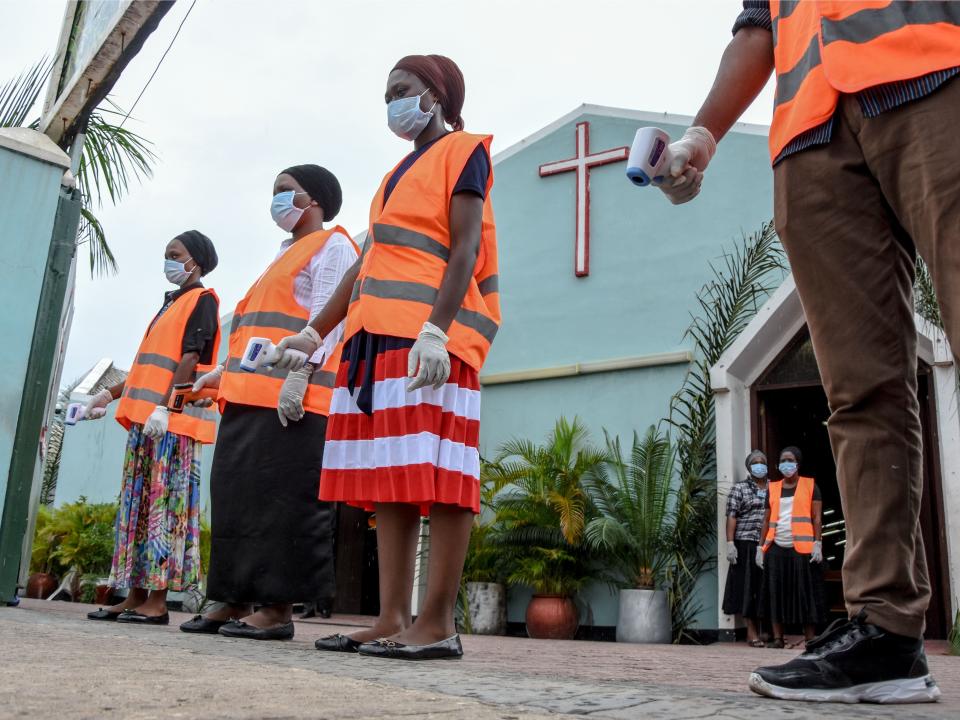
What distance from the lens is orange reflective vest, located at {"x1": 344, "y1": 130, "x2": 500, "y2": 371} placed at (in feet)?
9.59

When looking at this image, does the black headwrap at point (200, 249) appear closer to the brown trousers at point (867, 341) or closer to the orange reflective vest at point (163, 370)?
the orange reflective vest at point (163, 370)

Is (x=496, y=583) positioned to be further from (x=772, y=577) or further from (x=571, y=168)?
(x=571, y=168)

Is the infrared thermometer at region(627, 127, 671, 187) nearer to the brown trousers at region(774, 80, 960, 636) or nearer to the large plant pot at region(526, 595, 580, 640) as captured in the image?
the brown trousers at region(774, 80, 960, 636)

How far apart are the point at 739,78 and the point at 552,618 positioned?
6.96 meters

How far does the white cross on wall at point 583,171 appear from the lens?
993 centimetres

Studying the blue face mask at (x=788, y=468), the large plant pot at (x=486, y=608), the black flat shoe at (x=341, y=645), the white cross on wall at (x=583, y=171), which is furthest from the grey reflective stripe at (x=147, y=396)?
the white cross on wall at (x=583, y=171)

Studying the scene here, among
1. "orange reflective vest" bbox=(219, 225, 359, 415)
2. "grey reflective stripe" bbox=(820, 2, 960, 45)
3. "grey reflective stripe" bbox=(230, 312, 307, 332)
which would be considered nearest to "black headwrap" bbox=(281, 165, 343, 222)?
"orange reflective vest" bbox=(219, 225, 359, 415)

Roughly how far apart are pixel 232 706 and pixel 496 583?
26.0ft

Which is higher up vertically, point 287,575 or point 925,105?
point 925,105

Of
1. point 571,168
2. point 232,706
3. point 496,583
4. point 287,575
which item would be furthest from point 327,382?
point 571,168

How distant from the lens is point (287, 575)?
11.5 ft

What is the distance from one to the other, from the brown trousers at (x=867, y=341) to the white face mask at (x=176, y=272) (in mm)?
3512

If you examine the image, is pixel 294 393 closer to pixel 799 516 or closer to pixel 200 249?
pixel 200 249

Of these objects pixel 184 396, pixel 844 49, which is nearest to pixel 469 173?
pixel 844 49
